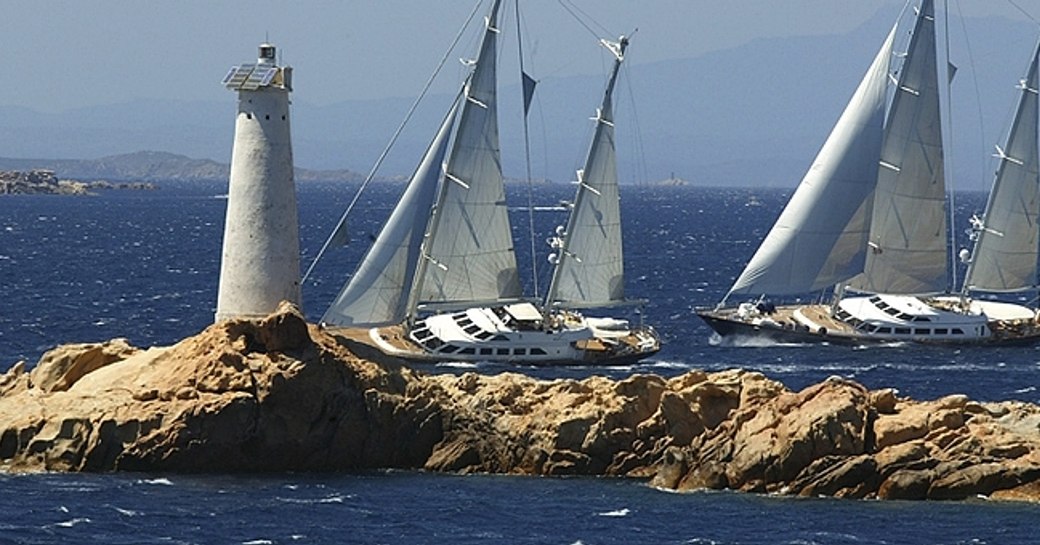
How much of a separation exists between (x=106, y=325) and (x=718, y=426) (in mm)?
39649

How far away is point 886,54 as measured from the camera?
281 feet

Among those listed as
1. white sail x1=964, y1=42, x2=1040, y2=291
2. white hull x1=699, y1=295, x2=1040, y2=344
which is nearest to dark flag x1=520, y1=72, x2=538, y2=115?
white hull x1=699, y1=295, x2=1040, y2=344

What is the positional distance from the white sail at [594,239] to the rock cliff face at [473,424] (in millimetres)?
24835

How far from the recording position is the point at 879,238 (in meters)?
89.1

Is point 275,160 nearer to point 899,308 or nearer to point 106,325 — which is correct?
point 106,325

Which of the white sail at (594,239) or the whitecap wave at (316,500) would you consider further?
the white sail at (594,239)

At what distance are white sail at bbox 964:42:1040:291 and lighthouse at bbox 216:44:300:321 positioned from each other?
1696 inches

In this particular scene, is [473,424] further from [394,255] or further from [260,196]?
[394,255]

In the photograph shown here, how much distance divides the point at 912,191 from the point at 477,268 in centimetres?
2284

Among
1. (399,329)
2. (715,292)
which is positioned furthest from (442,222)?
(715,292)

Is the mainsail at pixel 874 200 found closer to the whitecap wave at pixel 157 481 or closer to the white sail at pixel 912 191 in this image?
the white sail at pixel 912 191

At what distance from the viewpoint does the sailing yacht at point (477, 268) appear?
2854 inches

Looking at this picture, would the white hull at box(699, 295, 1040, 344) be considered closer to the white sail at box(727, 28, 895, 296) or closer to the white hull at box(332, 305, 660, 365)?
the white sail at box(727, 28, 895, 296)

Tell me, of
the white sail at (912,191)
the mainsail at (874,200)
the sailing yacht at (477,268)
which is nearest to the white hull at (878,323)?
the mainsail at (874,200)
